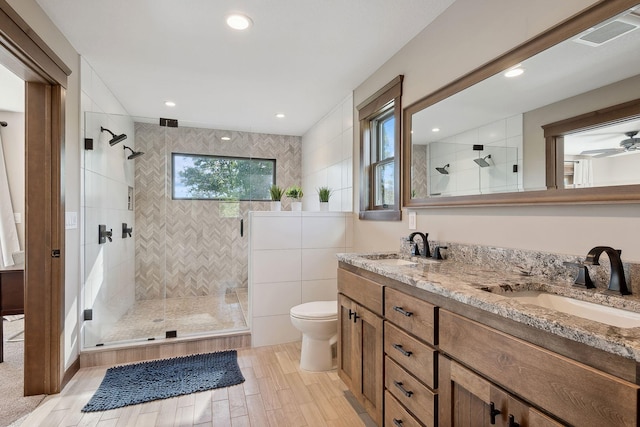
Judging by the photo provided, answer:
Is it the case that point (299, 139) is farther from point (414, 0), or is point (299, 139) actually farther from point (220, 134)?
point (414, 0)

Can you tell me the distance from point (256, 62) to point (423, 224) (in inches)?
70.5

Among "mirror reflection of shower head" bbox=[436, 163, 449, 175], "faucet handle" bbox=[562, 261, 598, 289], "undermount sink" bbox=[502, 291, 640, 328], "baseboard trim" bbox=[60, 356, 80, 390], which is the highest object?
"mirror reflection of shower head" bbox=[436, 163, 449, 175]

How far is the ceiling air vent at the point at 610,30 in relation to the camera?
1.09 m

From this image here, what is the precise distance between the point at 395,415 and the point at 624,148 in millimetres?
1417

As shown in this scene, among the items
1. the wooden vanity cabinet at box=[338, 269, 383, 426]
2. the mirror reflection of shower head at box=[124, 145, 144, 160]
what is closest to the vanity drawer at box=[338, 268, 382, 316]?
the wooden vanity cabinet at box=[338, 269, 383, 426]

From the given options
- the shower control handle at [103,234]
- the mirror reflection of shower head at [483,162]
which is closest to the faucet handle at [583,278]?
the mirror reflection of shower head at [483,162]

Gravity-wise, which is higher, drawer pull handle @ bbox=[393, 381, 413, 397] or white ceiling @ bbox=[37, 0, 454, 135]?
white ceiling @ bbox=[37, 0, 454, 135]

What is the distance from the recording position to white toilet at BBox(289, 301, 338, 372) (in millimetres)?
2398

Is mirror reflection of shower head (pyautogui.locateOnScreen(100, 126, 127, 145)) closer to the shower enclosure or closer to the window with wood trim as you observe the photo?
the shower enclosure

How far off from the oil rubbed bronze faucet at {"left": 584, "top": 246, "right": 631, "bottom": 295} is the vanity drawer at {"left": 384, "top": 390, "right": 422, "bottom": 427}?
0.88 metres

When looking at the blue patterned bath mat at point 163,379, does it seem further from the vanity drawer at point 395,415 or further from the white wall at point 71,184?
the vanity drawer at point 395,415

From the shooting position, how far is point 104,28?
2.15m

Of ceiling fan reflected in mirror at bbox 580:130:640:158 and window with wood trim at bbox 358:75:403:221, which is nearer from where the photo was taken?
ceiling fan reflected in mirror at bbox 580:130:640:158

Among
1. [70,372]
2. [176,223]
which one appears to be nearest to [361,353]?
[70,372]
